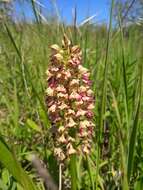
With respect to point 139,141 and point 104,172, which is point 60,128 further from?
point 104,172

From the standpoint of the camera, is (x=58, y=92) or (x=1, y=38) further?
(x=1, y=38)

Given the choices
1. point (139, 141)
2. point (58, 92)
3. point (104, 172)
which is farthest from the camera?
point (104, 172)

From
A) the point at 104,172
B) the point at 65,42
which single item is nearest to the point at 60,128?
the point at 65,42

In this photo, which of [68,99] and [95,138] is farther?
[95,138]

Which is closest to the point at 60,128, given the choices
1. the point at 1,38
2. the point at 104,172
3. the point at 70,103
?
the point at 70,103

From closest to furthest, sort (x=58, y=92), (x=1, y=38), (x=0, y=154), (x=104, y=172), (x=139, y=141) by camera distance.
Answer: (x=0, y=154) → (x=58, y=92) → (x=139, y=141) → (x=104, y=172) → (x=1, y=38)

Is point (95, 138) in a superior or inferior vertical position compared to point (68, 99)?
inferior

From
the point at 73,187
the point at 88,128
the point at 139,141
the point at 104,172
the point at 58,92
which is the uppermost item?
the point at 58,92

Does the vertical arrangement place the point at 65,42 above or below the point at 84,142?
above
